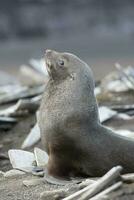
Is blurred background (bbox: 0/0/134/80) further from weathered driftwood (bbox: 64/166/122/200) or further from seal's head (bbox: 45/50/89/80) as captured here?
weathered driftwood (bbox: 64/166/122/200)

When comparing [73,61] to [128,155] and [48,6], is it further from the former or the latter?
[48,6]

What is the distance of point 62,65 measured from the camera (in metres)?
6.63

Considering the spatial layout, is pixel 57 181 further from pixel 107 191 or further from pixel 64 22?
pixel 64 22

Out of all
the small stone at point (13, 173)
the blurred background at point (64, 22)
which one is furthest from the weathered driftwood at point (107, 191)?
the blurred background at point (64, 22)

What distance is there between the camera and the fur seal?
6398 mm

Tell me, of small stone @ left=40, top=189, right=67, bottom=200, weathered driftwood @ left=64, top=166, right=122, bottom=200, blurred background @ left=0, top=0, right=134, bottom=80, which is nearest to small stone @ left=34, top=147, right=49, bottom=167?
small stone @ left=40, top=189, right=67, bottom=200

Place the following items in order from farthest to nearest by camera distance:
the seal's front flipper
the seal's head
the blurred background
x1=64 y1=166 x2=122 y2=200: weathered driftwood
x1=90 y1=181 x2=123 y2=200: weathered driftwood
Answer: the blurred background → the seal's head → the seal's front flipper → x1=64 y1=166 x2=122 y2=200: weathered driftwood → x1=90 y1=181 x2=123 y2=200: weathered driftwood

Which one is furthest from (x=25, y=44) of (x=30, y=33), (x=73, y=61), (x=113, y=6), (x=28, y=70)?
(x=73, y=61)

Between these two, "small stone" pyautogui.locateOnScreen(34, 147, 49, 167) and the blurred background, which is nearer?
"small stone" pyautogui.locateOnScreen(34, 147, 49, 167)

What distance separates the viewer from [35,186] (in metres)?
6.39

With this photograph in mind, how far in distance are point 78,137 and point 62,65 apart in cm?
60

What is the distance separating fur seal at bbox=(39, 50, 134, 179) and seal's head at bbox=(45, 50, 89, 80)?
Answer: 0.06ft

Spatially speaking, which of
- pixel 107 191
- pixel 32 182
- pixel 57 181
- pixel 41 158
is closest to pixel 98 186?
pixel 107 191

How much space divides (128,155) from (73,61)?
0.82 meters
